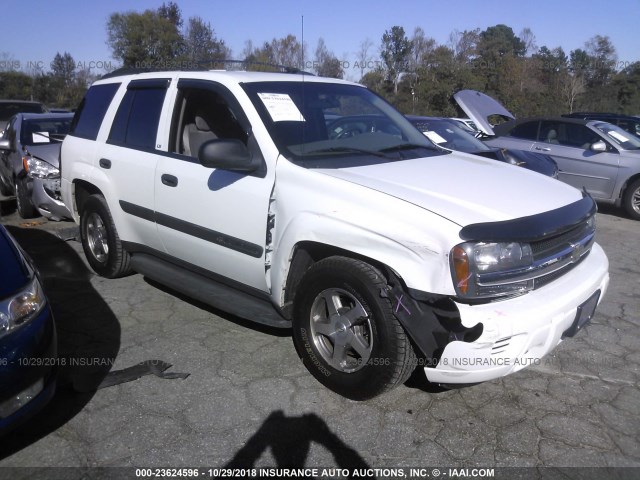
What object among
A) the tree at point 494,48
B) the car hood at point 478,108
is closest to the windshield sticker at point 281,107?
the car hood at point 478,108

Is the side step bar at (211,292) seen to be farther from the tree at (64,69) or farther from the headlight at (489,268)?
the tree at (64,69)

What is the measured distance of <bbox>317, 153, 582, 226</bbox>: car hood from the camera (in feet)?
9.22

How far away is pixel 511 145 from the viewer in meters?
9.88

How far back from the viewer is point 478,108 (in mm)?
8812

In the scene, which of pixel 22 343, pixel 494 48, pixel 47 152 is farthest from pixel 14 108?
pixel 494 48

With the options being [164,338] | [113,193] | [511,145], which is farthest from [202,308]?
[511,145]

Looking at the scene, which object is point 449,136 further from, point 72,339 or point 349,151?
point 72,339

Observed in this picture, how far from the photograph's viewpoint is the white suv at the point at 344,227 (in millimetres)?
2656

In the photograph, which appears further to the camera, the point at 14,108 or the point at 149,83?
the point at 14,108

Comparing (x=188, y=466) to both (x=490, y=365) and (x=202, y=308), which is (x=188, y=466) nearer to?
(x=490, y=365)

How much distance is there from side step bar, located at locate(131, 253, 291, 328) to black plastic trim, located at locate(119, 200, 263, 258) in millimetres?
347

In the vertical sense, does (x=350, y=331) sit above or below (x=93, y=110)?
below

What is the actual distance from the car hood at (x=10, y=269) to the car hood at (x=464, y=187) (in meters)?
1.74

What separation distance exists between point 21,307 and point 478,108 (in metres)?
7.78
